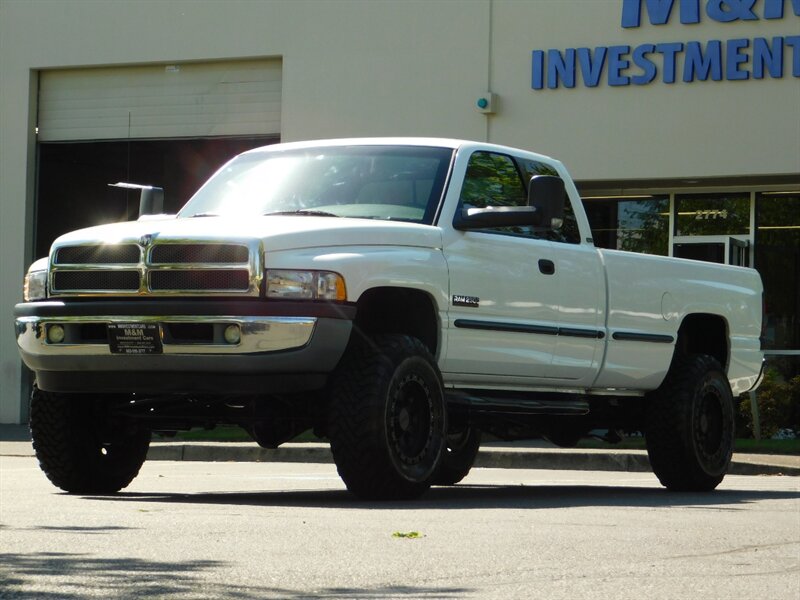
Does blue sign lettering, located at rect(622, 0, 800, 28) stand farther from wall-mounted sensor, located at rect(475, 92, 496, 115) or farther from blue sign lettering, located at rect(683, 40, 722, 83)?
wall-mounted sensor, located at rect(475, 92, 496, 115)

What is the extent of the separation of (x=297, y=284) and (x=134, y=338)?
0.91 m

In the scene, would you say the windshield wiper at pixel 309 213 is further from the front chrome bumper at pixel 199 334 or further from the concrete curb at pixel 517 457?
the concrete curb at pixel 517 457

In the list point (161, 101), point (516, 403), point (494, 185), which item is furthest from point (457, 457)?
point (161, 101)

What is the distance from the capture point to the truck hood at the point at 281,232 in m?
8.73

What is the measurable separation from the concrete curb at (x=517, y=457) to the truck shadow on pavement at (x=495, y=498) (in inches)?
133

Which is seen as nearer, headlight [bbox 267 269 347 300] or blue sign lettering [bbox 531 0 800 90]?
headlight [bbox 267 269 347 300]

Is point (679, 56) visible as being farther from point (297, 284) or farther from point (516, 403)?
point (297, 284)

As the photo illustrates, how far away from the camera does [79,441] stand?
381 inches

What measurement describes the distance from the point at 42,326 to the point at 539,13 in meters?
13.7

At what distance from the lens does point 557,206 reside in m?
9.63

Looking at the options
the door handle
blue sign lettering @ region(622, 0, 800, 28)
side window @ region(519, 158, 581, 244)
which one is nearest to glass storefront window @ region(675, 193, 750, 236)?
blue sign lettering @ region(622, 0, 800, 28)

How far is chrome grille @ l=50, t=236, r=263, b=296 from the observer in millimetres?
8664

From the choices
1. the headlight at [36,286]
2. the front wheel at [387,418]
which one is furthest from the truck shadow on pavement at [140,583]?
the headlight at [36,286]

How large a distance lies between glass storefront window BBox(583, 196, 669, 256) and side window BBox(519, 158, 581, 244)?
11247mm
